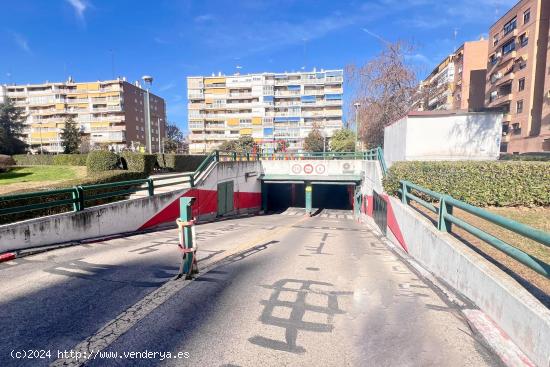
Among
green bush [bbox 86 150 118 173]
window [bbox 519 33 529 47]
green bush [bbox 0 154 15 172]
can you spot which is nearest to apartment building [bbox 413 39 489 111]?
window [bbox 519 33 529 47]

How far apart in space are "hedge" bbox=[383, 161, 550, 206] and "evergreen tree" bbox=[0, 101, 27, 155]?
58.6 metres

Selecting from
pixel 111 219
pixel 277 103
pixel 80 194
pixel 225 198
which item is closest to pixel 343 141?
pixel 277 103

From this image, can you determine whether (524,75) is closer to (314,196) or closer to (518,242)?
(314,196)

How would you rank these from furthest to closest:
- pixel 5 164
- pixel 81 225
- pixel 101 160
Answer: pixel 5 164, pixel 101 160, pixel 81 225

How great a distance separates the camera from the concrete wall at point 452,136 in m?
13.7

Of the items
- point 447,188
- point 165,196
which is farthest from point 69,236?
point 447,188

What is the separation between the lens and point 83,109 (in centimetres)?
7662

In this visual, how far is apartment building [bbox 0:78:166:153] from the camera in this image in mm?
74438

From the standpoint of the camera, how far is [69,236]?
7480 millimetres

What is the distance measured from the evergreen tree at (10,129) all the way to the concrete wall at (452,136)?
57.4 m

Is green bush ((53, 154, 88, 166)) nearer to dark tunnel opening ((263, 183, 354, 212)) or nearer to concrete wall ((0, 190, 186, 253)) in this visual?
dark tunnel opening ((263, 183, 354, 212))

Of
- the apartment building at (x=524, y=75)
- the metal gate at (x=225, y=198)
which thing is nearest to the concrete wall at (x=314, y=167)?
the metal gate at (x=225, y=198)

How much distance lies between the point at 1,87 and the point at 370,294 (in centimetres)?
11629

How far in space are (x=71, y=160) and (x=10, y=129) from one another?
3850cm
